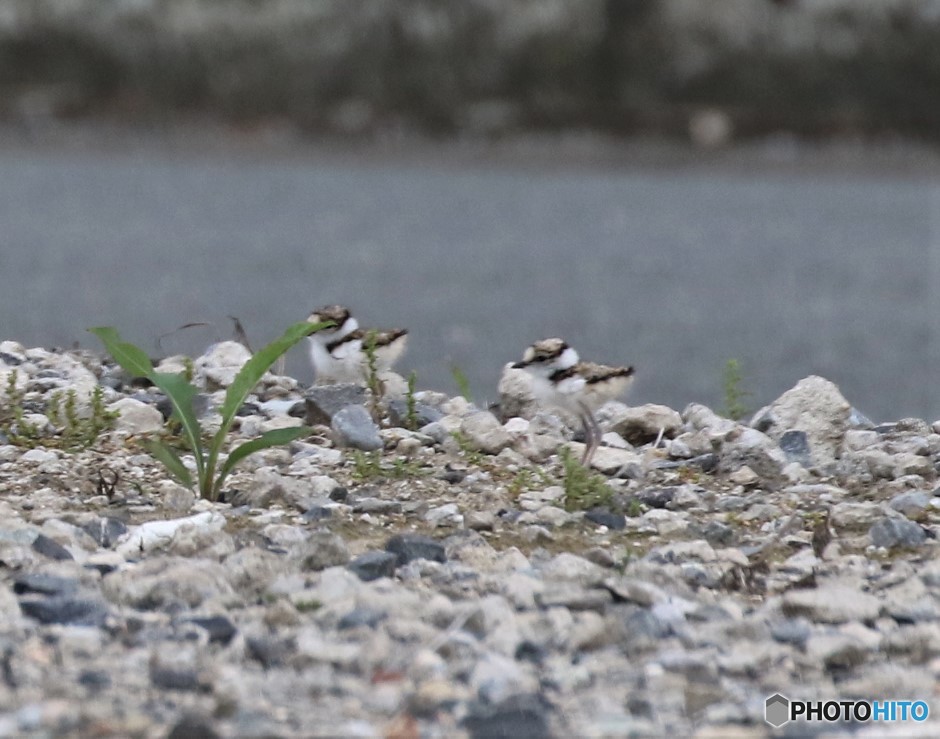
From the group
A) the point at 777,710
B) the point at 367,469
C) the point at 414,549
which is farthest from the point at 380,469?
the point at 777,710

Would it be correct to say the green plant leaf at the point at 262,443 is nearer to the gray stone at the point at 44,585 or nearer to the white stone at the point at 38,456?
the white stone at the point at 38,456

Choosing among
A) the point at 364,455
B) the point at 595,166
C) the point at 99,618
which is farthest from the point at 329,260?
the point at 595,166

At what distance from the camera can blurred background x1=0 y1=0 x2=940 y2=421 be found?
895 cm

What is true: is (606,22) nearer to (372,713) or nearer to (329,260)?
(329,260)

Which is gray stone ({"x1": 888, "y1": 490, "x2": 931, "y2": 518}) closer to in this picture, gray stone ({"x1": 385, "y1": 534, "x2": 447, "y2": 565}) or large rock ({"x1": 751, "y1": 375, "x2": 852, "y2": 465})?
large rock ({"x1": 751, "y1": 375, "x2": 852, "y2": 465})

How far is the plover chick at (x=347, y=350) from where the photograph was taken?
456 centimetres

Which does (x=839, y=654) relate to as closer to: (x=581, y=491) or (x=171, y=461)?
(x=581, y=491)

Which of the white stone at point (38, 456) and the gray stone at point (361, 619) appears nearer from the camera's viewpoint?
the gray stone at point (361, 619)

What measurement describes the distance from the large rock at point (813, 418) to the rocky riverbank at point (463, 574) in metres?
0.01

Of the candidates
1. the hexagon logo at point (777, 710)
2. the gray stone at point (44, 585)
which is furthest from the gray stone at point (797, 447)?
the gray stone at point (44, 585)

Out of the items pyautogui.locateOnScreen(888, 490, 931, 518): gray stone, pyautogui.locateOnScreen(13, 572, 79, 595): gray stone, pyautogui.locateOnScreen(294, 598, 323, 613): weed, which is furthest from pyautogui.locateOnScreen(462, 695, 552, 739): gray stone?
pyautogui.locateOnScreen(888, 490, 931, 518): gray stone

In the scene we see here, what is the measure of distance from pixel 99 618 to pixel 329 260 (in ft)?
32.3

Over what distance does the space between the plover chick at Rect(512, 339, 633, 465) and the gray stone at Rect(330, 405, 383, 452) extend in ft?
1.52

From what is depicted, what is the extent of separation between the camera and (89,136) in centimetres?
2406
